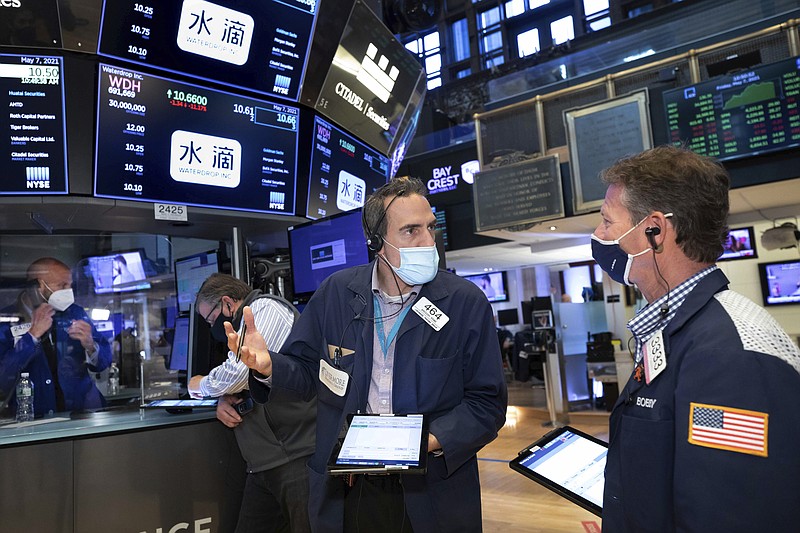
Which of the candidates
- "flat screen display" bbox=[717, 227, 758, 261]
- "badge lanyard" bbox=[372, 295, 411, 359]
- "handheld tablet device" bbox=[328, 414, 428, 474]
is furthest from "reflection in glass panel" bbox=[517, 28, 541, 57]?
"handheld tablet device" bbox=[328, 414, 428, 474]

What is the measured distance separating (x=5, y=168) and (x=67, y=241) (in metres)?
0.91

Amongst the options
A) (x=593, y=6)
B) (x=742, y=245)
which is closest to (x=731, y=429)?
(x=742, y=245)

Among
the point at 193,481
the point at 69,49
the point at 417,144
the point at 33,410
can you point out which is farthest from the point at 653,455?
the point at 417,144

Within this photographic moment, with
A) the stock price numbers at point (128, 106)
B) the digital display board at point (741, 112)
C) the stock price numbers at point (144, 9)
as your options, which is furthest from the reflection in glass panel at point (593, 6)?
the stock price numbers at point (128, 106)

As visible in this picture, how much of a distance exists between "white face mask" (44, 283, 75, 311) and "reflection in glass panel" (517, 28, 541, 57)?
16.7m

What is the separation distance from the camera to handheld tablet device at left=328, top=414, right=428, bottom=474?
140cm

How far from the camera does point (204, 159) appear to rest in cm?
332

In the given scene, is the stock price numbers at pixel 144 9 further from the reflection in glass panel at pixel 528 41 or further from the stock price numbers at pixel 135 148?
the reflection in glass panel at pixel 528 41

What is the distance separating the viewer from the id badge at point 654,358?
42.0 inches

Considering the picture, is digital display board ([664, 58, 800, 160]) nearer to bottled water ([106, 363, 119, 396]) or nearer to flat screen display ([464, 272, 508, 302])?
bottled water ([106, 363, 119, 396])

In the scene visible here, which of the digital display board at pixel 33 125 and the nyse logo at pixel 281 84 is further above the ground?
the nyse logo at pixel 281 84

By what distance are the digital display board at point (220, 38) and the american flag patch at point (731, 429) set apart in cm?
304

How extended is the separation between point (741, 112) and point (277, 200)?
4.91 meters

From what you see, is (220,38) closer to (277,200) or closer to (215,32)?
(215,32)
